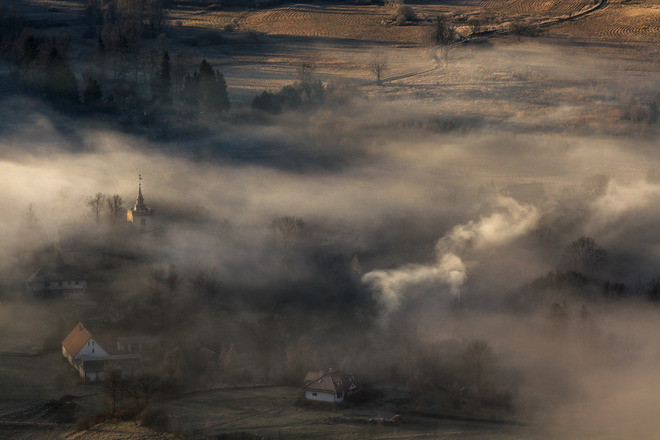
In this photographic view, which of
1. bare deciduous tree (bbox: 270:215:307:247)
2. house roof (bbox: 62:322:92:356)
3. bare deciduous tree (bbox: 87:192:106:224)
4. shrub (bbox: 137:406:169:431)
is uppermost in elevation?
bare deciduous tree (bbox: 87:192:106:224)

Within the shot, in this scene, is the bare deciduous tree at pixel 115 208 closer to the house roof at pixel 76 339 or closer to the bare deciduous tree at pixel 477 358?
the house roof at pixel 76 339

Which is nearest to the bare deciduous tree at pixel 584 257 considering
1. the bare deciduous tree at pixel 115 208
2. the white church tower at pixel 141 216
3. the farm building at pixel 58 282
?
the white church tower at pixel 141 216

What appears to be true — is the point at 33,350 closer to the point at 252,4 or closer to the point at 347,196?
the point at 347,196

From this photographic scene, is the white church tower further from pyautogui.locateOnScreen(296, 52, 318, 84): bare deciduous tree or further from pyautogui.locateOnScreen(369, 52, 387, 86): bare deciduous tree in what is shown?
pyautogui.locateOnScreen(369, 52, 387, 86): bare deciduous tree

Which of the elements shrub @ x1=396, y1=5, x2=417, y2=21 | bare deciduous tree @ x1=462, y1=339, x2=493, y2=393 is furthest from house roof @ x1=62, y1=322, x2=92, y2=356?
shrub @ x1=396, y1=5, x2=417, y2=21

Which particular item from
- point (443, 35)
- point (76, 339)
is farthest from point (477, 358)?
point (443, 35)

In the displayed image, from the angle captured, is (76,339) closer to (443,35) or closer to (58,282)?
(58,282)
